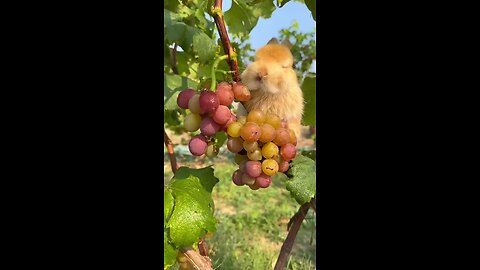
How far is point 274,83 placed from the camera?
0.73 m

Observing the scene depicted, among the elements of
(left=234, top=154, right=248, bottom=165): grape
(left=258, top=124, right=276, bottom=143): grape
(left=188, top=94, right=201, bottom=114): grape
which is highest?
(left=188, top=94, right=201, bottom=114): grape

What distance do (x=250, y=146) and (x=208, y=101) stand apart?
0.10m

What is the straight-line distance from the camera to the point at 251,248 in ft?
6.44

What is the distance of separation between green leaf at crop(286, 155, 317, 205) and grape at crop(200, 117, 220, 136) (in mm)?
157

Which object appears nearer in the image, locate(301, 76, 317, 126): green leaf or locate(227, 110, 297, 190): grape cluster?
locate(227, 110, 297, 190): grape cluster

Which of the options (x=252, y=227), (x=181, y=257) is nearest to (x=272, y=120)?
(x=181, y=257)

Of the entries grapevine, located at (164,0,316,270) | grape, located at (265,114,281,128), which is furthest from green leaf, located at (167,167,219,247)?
grape, located at (265,114,281,128)

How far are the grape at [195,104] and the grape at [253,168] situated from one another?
115 millimetres

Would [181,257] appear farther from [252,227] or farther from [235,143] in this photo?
[252,227]

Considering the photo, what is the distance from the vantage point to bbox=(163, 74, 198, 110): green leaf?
88 cm

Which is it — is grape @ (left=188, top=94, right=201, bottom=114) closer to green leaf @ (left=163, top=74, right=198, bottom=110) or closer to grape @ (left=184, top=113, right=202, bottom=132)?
grape @ (left=184, top=113, right=202, bottom=132)

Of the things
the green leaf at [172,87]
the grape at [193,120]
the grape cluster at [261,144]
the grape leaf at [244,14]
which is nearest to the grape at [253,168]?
the grape cluster at [261,144]
